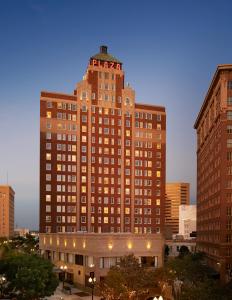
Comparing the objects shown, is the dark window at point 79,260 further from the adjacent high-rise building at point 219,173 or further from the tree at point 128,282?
the adjacent high-rise building at point 219,173

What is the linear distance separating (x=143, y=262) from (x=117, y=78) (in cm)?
8404

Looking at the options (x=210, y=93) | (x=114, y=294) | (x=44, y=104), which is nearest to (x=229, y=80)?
(x=210, y=93)

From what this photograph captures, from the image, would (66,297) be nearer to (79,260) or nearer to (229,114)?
(79,260)

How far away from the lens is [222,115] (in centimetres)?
11950

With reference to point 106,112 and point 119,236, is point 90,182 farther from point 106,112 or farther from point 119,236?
point 119,236

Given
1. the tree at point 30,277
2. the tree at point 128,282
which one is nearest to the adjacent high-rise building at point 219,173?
the tree at point 128,282

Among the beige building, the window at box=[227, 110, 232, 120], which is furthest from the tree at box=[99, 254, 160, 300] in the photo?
the window at box=[227, 110, 232, 120]

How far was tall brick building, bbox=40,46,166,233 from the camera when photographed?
150 metres

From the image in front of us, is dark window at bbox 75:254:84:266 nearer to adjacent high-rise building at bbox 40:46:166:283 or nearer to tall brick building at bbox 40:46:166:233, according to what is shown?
adjacent high-rise building at bbox 40:46:166:283

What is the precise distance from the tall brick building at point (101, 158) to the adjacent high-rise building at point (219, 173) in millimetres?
22346

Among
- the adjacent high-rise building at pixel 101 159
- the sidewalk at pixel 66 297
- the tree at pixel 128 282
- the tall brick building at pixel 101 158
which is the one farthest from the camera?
the tall brick building at pixel 101 158

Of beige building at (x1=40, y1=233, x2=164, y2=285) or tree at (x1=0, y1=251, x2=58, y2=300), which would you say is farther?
beige building at (x1=40, y1=233, x2=164, y2=285)

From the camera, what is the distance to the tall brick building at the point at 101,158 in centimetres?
15038

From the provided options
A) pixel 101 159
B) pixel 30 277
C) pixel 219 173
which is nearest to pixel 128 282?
pixel 30 277
